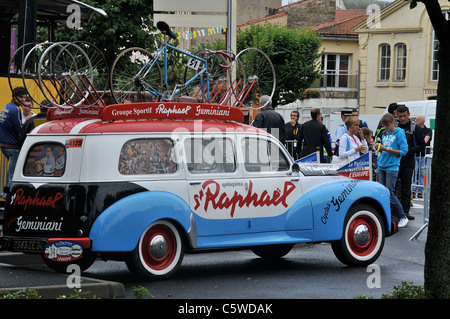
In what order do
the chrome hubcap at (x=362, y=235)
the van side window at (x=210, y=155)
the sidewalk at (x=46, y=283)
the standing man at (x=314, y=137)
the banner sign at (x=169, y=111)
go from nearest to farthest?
1. the sidewalk at (x=46, y=283)
2. the banner sign at (x=169, y=111)
3. the van side window at (x=210, y=155)
4. the chrome hubcap at (x=362, y=235)
5. the standing man at (x=314, y=137)

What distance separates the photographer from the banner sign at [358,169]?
11.4 metres

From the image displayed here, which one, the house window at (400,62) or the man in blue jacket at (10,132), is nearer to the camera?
the man in blue jacket at (10,132)

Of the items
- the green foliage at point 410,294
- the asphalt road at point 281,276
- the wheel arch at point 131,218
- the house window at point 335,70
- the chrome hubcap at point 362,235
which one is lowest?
the asphalt road at point 281,276

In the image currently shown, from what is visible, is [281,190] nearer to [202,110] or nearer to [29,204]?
[202,110]

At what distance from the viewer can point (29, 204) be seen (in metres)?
Answer: 9.71

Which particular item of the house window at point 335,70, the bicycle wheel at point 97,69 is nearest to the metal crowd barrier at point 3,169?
the bicycle wheel at point 97,69

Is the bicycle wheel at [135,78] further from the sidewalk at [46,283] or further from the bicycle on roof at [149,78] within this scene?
the sidewalk at [46,283]

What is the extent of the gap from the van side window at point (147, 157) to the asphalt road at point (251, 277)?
3.93ft

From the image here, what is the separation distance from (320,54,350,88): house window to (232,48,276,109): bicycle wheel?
4847 centimetres

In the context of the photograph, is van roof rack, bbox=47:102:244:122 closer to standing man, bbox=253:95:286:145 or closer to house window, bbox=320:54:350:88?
standing man, bbox=253:95:286:145

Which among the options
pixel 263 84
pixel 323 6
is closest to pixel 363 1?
pixel 323 6

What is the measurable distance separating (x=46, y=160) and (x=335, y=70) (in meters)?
52.8

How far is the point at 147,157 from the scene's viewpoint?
9906mm

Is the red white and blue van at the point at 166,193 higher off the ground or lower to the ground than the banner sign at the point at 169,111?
lower
